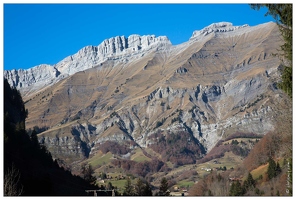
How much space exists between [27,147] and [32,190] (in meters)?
34.7

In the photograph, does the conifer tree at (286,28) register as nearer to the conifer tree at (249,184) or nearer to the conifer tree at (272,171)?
the conifer tree at (272,171)

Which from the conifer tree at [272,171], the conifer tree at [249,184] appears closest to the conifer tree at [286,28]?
the conifer tree at [272,171]

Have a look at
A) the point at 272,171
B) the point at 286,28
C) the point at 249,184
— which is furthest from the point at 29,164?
the point at 286,28

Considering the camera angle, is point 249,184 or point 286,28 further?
point 249,184

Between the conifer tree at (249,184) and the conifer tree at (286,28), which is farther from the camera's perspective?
the conifer tree at (249,184)

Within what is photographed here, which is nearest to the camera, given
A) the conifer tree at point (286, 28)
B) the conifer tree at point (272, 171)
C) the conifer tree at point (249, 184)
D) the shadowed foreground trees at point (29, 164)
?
the conifer tree at point (286, 28)

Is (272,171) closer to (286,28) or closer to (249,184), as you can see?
(249,184)

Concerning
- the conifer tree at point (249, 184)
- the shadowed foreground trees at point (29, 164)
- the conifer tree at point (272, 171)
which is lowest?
the conifer tree at point (249, 184)

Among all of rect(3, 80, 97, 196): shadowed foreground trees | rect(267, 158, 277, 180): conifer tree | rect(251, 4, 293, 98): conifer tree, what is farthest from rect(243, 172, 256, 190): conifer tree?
rect(251, 4, 293, 98): conifer tree

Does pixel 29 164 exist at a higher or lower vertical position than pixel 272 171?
higher

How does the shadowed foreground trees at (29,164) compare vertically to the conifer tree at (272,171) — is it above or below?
above

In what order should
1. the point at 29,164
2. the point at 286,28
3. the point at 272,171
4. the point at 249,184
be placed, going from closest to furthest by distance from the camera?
the point at 286,28, the point at 29,164, the point at 272,171, the point at 249,184

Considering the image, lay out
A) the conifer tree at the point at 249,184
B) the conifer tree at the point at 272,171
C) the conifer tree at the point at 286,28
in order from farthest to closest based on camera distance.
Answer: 1. the conifer tree at the point at 249,184
2. the conifer tree at the point at 272,171
3. the conifer tree at the point at 286,28

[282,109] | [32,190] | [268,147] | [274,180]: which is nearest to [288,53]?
[282,109]
